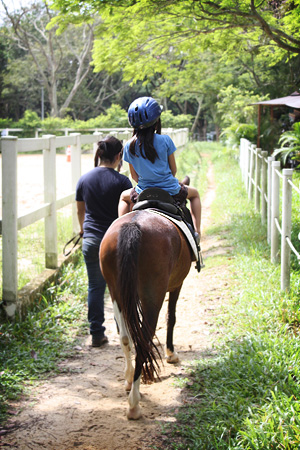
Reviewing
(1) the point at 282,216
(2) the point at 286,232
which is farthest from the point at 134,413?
(1) the point at 282,216

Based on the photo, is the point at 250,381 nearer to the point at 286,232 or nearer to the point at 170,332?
the point at 170,332

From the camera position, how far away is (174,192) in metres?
4.51

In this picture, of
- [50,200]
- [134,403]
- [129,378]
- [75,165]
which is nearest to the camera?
[134,403]

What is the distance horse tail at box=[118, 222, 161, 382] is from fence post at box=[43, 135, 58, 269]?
3.07 m

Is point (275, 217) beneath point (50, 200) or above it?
beneath

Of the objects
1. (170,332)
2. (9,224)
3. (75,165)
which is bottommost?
(170,332)

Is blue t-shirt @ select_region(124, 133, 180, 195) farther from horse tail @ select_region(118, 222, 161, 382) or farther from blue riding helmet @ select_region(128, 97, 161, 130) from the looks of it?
horse tail @ select_region(118, 222, 161, 382)

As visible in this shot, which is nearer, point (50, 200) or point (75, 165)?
point (50, 200)

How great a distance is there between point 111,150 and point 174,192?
3.77ft

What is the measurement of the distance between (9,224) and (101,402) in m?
2.06

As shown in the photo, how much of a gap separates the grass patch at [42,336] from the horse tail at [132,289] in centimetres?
112

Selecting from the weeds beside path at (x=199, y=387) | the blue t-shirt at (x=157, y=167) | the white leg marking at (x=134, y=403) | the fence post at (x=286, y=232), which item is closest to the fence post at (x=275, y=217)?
the weeds beside path at (x=199, y=387)

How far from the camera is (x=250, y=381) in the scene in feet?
12.8

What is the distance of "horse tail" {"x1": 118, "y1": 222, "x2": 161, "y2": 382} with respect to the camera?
11.9ft
